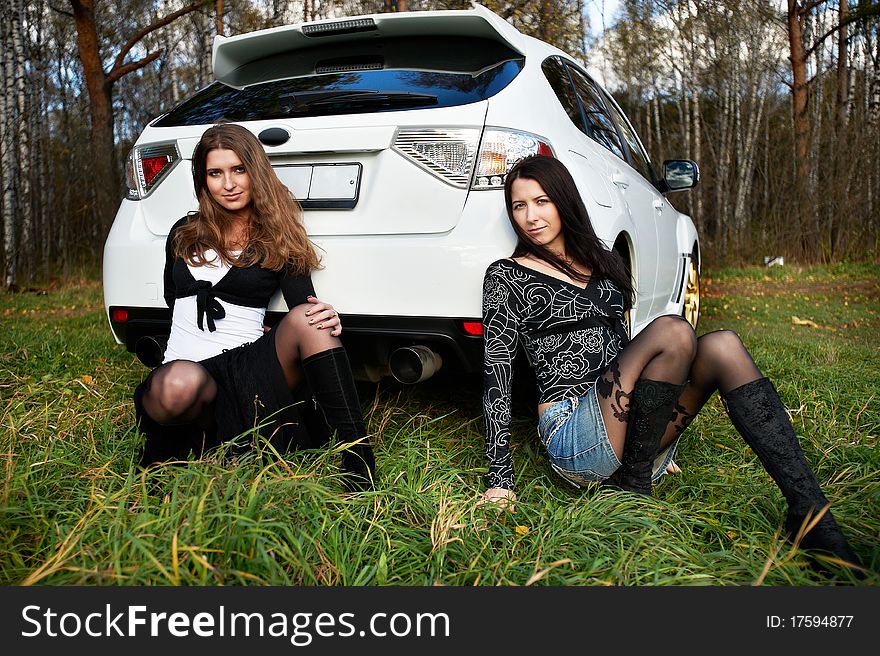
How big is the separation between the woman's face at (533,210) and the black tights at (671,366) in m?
0.46

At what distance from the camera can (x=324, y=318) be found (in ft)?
7.63

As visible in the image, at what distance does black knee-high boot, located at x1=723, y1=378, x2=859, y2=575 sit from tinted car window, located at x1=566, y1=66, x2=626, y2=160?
145 centimetres

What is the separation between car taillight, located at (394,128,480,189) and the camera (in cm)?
242

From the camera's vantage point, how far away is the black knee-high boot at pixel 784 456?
192cm

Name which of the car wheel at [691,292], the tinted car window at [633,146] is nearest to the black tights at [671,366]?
the tinted car window at [633,146]

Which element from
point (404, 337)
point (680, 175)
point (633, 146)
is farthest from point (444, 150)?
point (680, 175)

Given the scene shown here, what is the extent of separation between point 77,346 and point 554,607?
3987 millimetres

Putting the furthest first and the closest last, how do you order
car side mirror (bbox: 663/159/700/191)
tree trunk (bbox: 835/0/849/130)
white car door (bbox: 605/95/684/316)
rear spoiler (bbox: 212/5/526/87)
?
tree trunk (bbox: 835/0/849/130) < car side mirror (bbox: 663/159/700/191) < white car door (bbox: 605/95/684/316) < rear spoiler (bbox: 212/5/526/87)

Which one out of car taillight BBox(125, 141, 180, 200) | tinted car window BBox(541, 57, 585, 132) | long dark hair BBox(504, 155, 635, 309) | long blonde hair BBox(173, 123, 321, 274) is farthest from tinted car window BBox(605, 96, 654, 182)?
car taillight BBox(125, 141, 180, 200)

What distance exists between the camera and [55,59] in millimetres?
17078

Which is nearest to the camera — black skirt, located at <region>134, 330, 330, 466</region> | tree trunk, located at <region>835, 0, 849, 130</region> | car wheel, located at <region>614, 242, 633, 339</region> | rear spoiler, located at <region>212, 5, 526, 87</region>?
black skirt, located at <region>134, 330, 330, 466</region>

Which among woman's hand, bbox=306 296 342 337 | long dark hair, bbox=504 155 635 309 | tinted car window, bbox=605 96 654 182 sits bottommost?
woman's hand, bbox=306 296 342 337

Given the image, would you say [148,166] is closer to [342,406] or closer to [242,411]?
[242,411]

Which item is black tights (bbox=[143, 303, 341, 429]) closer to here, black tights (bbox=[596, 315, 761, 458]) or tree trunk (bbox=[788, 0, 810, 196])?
black tights (bbox=[596, 315, 761, 458])
